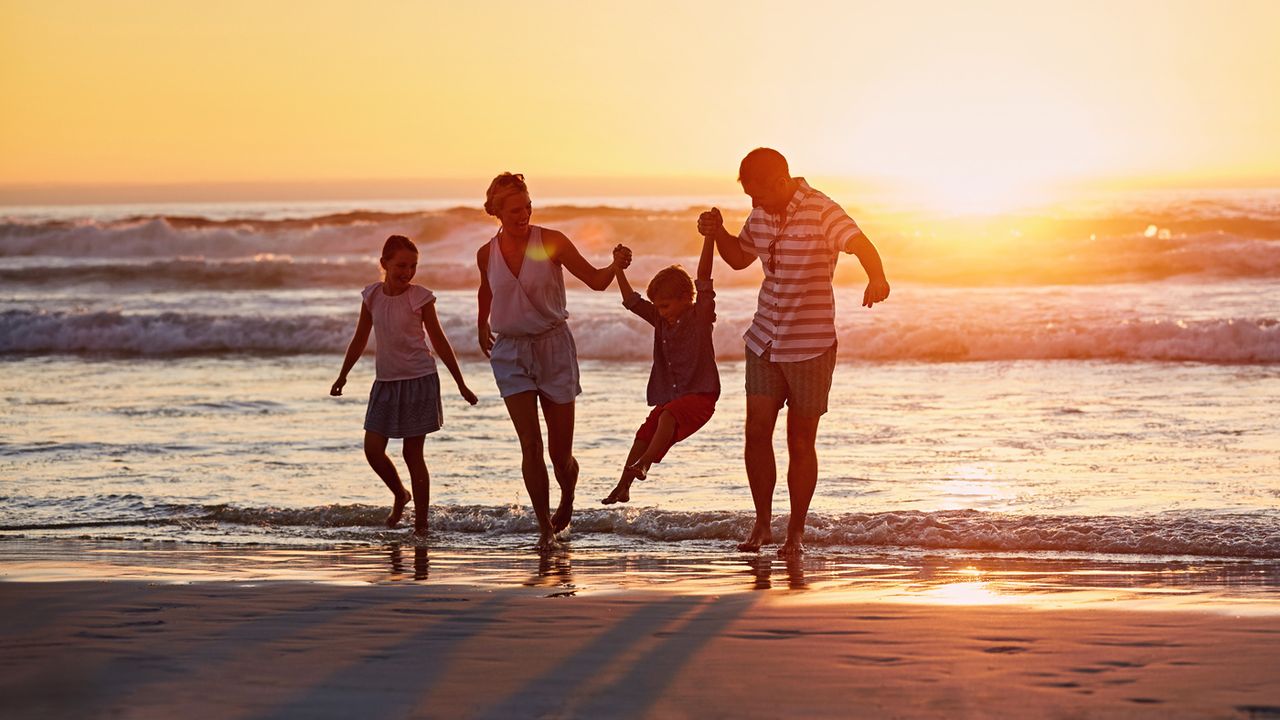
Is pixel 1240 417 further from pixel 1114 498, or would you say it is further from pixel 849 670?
pixel 849 670

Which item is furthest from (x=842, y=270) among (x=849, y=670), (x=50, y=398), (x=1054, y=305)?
(x=849, y=670)

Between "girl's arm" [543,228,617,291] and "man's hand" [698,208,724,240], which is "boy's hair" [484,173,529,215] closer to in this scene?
"girl's arm" [543,228,617,291]

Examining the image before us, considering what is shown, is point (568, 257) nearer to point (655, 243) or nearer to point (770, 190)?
point (770, 190)

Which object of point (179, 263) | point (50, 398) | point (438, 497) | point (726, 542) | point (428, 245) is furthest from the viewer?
point (428, 245)

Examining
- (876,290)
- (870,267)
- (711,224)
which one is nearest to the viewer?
(876,290)

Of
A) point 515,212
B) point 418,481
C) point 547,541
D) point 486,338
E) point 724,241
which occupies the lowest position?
point 547,541

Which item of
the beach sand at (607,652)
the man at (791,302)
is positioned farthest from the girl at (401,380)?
the beach sand at (607,652)

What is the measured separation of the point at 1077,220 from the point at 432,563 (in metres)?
31.8

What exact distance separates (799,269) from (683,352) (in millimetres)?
849

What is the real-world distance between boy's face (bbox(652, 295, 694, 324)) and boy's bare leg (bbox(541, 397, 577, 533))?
63cm

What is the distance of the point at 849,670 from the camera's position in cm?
423

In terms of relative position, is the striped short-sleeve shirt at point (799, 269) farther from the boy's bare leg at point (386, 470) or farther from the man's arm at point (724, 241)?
the boy's bare leg at point (386, 470)

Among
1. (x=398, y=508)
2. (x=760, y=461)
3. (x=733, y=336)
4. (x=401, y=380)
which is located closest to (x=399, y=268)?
(x=401, y=380)

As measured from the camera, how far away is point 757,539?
685cm
